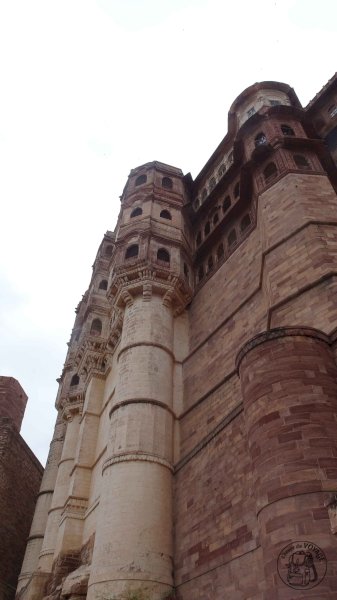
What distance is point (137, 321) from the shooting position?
46.1 feet

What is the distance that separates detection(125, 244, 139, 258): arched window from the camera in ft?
54.4

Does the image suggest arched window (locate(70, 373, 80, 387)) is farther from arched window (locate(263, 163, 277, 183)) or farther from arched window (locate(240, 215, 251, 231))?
arched window (locate(263, 163, 277, 183))

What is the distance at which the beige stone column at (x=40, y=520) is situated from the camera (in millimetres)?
15485

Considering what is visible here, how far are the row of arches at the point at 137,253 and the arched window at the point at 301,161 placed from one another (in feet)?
17.0

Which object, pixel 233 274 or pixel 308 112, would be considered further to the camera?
pixel 308 112

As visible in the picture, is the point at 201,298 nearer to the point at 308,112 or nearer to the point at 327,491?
the point at 308,112

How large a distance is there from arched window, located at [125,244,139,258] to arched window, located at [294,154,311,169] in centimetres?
608

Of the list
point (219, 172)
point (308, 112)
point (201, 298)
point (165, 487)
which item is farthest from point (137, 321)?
point (308, 112)

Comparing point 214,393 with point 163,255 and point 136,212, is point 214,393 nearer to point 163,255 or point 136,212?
point 163,255

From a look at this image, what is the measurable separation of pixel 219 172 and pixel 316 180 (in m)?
7.94

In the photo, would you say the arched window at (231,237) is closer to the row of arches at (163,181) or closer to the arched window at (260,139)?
the arched window at (260,139)

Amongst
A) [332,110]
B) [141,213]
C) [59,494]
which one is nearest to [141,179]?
[141,213]

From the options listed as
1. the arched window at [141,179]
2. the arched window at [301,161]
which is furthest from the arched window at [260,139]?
the arched window at [141,179]

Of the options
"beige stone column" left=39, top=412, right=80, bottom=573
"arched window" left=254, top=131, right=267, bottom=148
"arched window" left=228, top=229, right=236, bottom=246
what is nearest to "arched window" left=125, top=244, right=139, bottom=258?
"arched window" left=228, top=229, right=236, bottom=246
